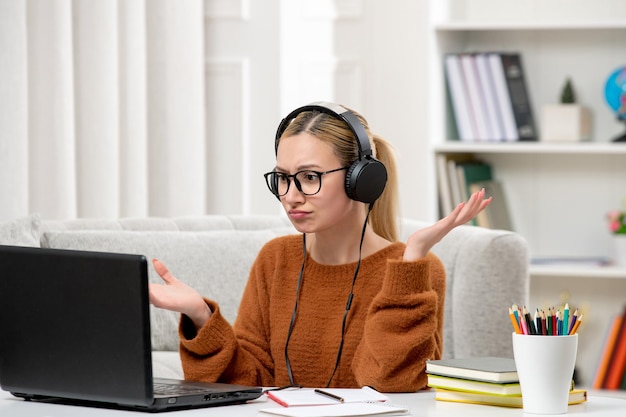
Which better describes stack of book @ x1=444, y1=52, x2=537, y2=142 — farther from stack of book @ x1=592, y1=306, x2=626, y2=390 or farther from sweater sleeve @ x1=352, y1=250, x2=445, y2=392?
sweater sleeve @ x1=352, y1=250, x2=445, y2=392

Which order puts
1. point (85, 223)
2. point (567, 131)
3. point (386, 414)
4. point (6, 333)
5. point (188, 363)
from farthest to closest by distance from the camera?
point (567, 131) < point (85, 223) < point (188, 363) < point (6, 333) < point (386, 414)

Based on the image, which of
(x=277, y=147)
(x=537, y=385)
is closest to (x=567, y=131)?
(x=277, y=147)

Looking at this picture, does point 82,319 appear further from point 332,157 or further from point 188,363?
point 332,157

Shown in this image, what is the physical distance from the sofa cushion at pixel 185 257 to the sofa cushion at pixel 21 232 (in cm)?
9

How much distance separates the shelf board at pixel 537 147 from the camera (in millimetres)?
3369

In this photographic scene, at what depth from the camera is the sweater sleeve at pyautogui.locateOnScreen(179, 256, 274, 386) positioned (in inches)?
61.6

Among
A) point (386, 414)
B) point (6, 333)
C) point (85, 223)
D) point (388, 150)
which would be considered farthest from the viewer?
point (85, 223)

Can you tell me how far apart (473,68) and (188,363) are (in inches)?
84.2

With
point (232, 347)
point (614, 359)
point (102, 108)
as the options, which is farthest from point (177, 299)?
point (614, 359)

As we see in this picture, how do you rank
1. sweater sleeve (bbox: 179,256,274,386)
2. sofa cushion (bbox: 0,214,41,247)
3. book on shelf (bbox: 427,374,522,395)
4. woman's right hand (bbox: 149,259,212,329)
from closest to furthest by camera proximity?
book on shelf (bbox: 427,374,522,395) < woman's right hand (bbox: 149,259,212,329) < sweater sleeve (bbox: 179,256,274,386) < sofa cushion (bbox: 0,214,41,247)

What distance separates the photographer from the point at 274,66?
3.48 meters

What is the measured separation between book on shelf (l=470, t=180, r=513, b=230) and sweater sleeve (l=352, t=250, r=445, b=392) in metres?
1.99

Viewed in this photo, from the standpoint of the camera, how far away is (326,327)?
170cm

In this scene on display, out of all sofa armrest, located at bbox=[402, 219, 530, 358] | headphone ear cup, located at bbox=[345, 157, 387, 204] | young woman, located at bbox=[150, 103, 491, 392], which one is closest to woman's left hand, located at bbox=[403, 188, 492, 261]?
young woman, located at bbox=[150, 103, 491, 392]
